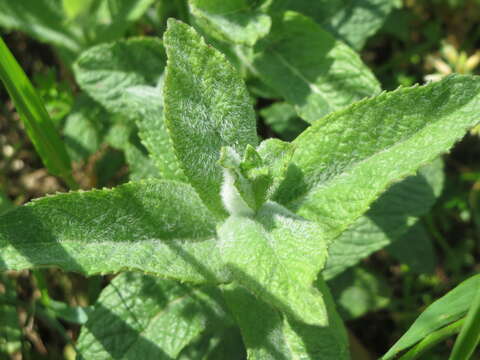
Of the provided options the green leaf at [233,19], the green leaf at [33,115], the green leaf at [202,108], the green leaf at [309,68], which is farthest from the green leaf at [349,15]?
the green leaf at [33,115]

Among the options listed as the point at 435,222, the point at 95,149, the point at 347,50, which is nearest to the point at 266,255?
the point at 347,50

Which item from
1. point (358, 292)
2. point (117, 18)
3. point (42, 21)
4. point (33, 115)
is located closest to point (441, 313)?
point (358, 292)

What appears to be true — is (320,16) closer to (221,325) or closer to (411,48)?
(411,48)

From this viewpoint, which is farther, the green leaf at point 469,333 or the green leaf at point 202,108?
the green leaf at point 202,108

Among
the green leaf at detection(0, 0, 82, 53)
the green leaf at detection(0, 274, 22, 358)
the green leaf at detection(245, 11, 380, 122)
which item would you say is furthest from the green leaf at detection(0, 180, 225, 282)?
the green leaf at detection(0, 0, 82, 53)

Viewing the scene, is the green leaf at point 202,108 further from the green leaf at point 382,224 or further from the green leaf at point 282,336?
the green leaf at point 382,224

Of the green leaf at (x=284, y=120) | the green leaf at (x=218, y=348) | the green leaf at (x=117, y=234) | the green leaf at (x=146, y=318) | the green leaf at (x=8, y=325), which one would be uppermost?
the green leaf at (x=284, y=120)

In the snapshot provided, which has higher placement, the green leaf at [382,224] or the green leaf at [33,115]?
the green leaf at [33,115]

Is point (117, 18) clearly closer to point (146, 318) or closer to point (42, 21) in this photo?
point (42, 21)
